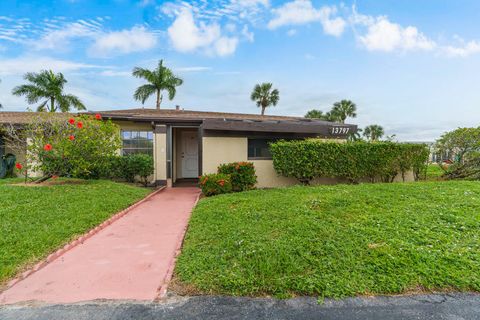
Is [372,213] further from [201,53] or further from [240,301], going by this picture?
[201,53]

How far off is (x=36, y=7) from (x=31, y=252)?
10446 millimetres

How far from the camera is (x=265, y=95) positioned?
23.5 meters

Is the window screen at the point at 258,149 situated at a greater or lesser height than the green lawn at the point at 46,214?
greater

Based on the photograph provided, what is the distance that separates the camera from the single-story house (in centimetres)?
886

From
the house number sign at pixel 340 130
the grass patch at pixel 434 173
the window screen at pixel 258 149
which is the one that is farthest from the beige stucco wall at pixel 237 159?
the grass patch at pixel 434 173

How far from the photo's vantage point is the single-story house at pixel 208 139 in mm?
8859

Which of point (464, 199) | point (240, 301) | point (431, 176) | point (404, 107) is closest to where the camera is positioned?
point (240, 301)

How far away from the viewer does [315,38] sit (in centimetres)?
1085

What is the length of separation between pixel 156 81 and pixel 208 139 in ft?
48.9

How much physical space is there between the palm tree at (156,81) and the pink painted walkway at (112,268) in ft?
57.8

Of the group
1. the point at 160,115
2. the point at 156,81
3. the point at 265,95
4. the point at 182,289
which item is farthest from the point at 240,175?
the point at 265,95

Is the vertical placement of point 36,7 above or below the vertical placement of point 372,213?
above

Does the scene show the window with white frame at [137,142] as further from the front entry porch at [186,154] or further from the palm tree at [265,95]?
the palm tree at [265,95]

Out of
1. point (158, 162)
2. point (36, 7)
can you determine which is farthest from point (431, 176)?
point (36, 7)
